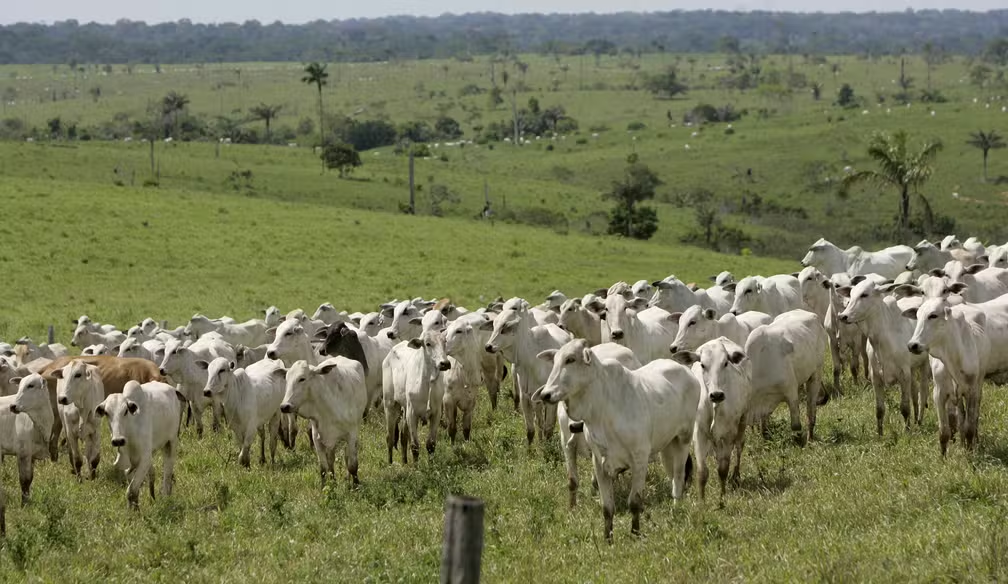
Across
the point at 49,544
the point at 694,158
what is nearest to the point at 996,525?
the point at 49,544

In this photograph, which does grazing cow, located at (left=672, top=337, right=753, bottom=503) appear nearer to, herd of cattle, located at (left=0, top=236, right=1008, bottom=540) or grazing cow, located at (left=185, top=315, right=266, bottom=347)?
herd of cattle, located at (left=0, top=236, right=1008, bottom=540)

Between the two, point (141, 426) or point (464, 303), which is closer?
point (141, 426)

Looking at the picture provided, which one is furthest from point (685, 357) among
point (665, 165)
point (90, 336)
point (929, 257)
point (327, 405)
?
point (665, 165)

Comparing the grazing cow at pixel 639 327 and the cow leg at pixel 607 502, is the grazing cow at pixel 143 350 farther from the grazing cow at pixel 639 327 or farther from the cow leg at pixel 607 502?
the cow leg at pixel 607 502

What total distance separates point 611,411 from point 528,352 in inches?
202

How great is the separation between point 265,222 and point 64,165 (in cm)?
2299

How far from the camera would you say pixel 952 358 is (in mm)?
14312

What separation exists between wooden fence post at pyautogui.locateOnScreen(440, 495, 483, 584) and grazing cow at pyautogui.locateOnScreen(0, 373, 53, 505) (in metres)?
8.75

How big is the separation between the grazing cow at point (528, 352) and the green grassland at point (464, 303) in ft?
1.78

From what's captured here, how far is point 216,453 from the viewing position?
18266 millimetres

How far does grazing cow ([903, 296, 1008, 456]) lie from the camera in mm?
14141

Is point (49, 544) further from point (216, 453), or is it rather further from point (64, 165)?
point (64, 165)

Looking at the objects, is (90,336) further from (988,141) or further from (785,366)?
(988,141)

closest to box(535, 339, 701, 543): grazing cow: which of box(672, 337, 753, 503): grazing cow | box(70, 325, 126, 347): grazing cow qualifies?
box(672, 337, 753, 503): grazing cow
